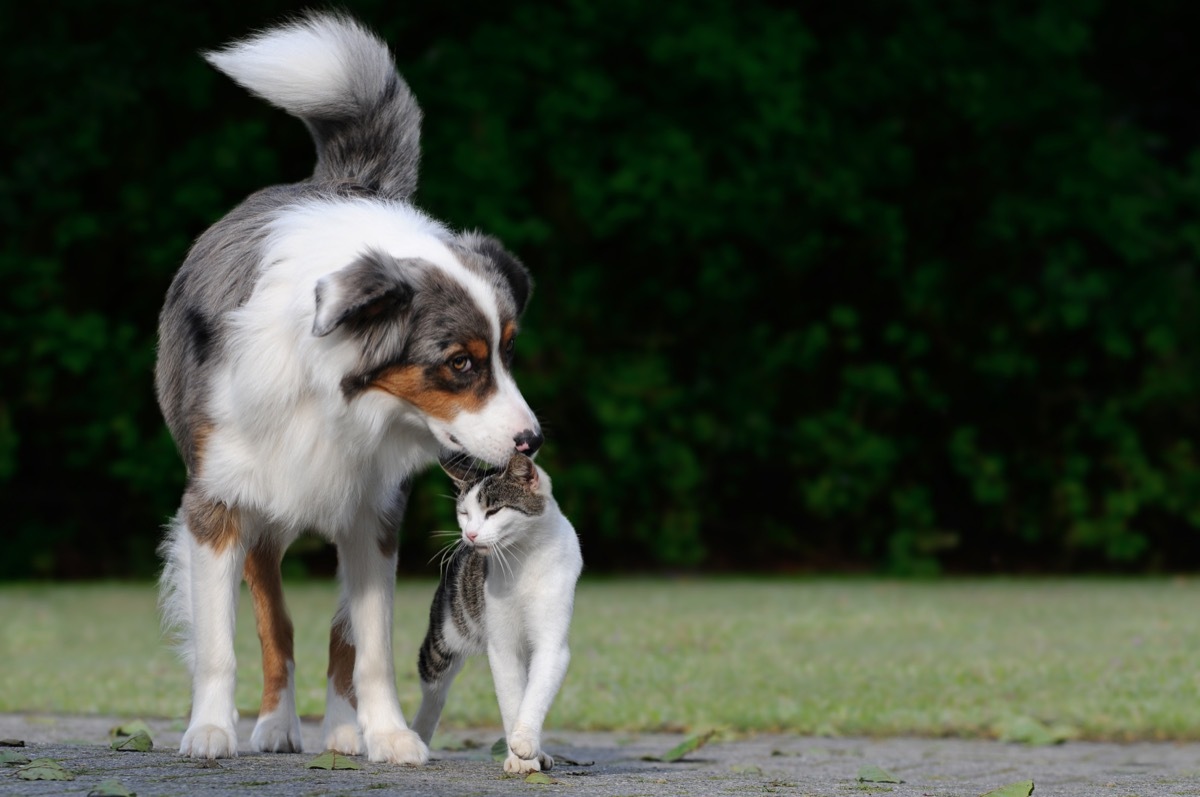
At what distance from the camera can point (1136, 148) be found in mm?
14117

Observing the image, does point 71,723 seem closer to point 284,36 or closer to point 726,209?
point 284,36

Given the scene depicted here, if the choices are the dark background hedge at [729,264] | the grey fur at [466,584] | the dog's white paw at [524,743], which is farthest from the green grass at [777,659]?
the dog's white paw at [524,743]

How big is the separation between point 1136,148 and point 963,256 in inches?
69.3

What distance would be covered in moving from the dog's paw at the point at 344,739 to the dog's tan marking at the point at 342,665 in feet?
0.26

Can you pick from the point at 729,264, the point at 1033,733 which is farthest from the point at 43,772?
the point at 729,264

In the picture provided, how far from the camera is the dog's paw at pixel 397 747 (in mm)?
5000

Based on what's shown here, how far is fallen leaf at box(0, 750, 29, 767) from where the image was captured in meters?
4.40

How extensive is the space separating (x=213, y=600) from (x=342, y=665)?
2.32 ft

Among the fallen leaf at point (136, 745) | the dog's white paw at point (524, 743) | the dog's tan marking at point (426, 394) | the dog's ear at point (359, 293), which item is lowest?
the fallen leaf at point (136, 745)

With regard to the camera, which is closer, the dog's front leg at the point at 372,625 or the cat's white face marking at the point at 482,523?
the cat's white face marking at the point at 482,523

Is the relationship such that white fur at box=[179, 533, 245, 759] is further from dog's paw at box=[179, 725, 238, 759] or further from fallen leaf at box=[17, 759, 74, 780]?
fallen leaf at box=[17, 759, 74, 780]

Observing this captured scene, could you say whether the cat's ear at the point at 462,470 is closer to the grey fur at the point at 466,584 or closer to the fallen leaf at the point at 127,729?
Result: the grey fur at the point at 466,584

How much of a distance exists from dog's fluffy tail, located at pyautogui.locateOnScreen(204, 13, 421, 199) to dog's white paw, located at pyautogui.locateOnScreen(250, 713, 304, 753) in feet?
6.23

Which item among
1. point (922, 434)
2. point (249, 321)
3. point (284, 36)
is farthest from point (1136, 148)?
point (249, 321)
